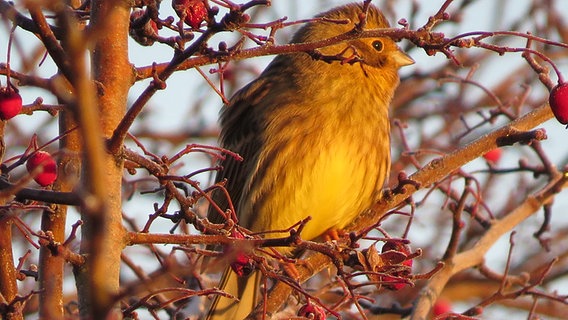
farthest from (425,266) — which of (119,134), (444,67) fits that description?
(119,134)

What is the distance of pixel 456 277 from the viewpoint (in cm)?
710

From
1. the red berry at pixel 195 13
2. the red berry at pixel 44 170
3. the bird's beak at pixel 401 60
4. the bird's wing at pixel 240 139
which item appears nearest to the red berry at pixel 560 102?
the red berry at pixel 195 13

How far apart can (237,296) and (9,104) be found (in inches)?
90.6

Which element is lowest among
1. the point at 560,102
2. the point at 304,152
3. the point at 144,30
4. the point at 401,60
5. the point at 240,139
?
the point at 560,102

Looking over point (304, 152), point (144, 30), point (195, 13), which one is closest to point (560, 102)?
point (195, 13)

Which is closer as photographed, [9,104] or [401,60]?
[9,104]

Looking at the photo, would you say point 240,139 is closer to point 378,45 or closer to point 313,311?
point 378,45

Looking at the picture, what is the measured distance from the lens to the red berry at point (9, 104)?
2.59 metres

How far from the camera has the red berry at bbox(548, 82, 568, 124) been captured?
3.03 metres

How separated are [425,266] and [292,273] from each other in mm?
3441

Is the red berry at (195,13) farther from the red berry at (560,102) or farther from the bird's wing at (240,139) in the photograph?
the bird's wing at (240,139)

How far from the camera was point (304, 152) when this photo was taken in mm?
4621

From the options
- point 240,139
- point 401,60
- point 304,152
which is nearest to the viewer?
point 304,152

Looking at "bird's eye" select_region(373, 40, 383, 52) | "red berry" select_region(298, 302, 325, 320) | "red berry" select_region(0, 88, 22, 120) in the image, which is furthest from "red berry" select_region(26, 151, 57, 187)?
"bird's eye" select_region(373, 40, 383, 52)
